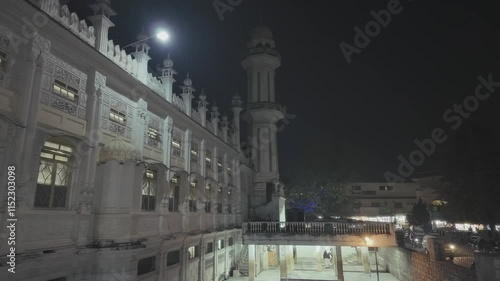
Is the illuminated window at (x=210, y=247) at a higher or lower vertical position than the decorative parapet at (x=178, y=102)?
lower

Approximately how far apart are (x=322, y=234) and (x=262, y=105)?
18.3 metres

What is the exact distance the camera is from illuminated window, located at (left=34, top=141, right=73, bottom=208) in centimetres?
954

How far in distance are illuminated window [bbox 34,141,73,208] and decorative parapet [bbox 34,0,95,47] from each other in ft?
13.2

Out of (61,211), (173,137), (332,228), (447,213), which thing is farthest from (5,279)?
(447,213)

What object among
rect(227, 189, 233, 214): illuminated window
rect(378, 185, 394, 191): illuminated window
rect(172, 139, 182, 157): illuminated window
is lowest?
rect(227, 189, 233, 214): illuminated window

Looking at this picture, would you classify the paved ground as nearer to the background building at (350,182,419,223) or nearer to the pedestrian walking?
the pedestrian walking

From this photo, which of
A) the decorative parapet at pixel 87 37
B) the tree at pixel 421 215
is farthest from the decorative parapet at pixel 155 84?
the tree at pixel 421 215

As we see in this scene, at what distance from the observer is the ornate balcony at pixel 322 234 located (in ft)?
82.8

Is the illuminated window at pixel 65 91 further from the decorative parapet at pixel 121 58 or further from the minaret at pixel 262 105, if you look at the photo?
the minaret at pixel 262 105

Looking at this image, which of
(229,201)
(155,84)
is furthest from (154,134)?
(229,201)

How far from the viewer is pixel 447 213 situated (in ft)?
122

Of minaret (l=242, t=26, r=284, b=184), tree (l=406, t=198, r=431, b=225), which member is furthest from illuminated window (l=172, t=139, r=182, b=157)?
tree (l=406, t=198, r=431, b=225)

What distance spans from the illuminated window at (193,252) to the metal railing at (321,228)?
6.59 metres

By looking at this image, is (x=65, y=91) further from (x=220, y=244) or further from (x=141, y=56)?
(x=220, y=244)
